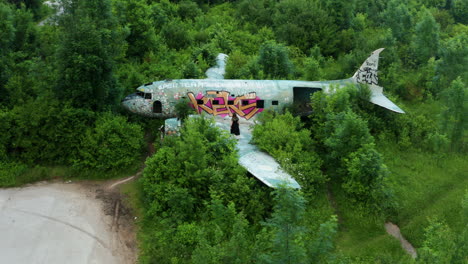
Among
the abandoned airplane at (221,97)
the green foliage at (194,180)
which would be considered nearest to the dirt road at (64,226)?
the green foliage at (194,180)

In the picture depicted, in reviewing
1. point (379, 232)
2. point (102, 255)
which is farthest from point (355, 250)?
point (102, 255)

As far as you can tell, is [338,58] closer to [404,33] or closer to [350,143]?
[404,33]

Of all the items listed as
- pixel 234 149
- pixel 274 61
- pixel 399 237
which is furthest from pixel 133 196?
pixel 274 61

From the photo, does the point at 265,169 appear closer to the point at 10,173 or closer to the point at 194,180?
the point at 194,180

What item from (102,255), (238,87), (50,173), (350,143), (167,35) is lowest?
(102,255)

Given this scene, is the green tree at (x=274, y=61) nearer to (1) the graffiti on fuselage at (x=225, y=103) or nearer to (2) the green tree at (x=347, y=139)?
(1) the graffiti on fuselage at (x=225, y=103)

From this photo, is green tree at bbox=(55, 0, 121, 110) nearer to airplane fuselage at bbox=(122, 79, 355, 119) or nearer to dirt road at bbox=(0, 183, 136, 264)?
airplane fuselage at bbox=(122, 79, 355, 119)
